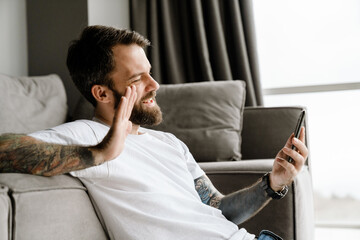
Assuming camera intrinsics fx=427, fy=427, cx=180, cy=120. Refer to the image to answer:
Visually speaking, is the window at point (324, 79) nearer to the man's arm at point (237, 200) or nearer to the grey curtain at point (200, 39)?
the grey curtain at point (200, 39)

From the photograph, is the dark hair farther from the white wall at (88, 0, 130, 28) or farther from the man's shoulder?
the white wall at (88, 0, 130, 28)

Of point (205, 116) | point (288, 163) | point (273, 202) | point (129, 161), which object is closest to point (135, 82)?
point (129, 161)

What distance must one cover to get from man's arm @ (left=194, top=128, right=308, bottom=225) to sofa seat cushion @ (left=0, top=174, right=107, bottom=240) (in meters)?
0.44

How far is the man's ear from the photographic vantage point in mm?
1311

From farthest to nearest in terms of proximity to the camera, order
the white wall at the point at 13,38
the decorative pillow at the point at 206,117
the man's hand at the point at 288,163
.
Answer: the white wall at the point at 13,38 < the decorative pillow at the point at 206,117 < the man's hand at the point at 288,163

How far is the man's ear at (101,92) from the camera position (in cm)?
131

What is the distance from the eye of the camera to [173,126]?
2004mm

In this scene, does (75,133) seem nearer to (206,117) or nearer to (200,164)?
(200,164)

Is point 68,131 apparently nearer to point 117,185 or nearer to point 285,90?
point 117,185

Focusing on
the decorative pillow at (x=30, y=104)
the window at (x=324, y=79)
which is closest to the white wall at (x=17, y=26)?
the decorative pillow at (x=30, y=104)

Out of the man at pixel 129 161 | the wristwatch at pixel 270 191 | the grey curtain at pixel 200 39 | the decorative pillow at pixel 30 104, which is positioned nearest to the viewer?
the man at pixel 129 161

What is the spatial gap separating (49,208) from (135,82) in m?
0.54

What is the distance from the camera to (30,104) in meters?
1.94

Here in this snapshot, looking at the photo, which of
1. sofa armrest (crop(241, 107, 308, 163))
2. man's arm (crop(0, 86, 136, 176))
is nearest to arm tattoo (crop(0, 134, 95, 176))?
man's arm (crop(0, 86, 136, 176))
